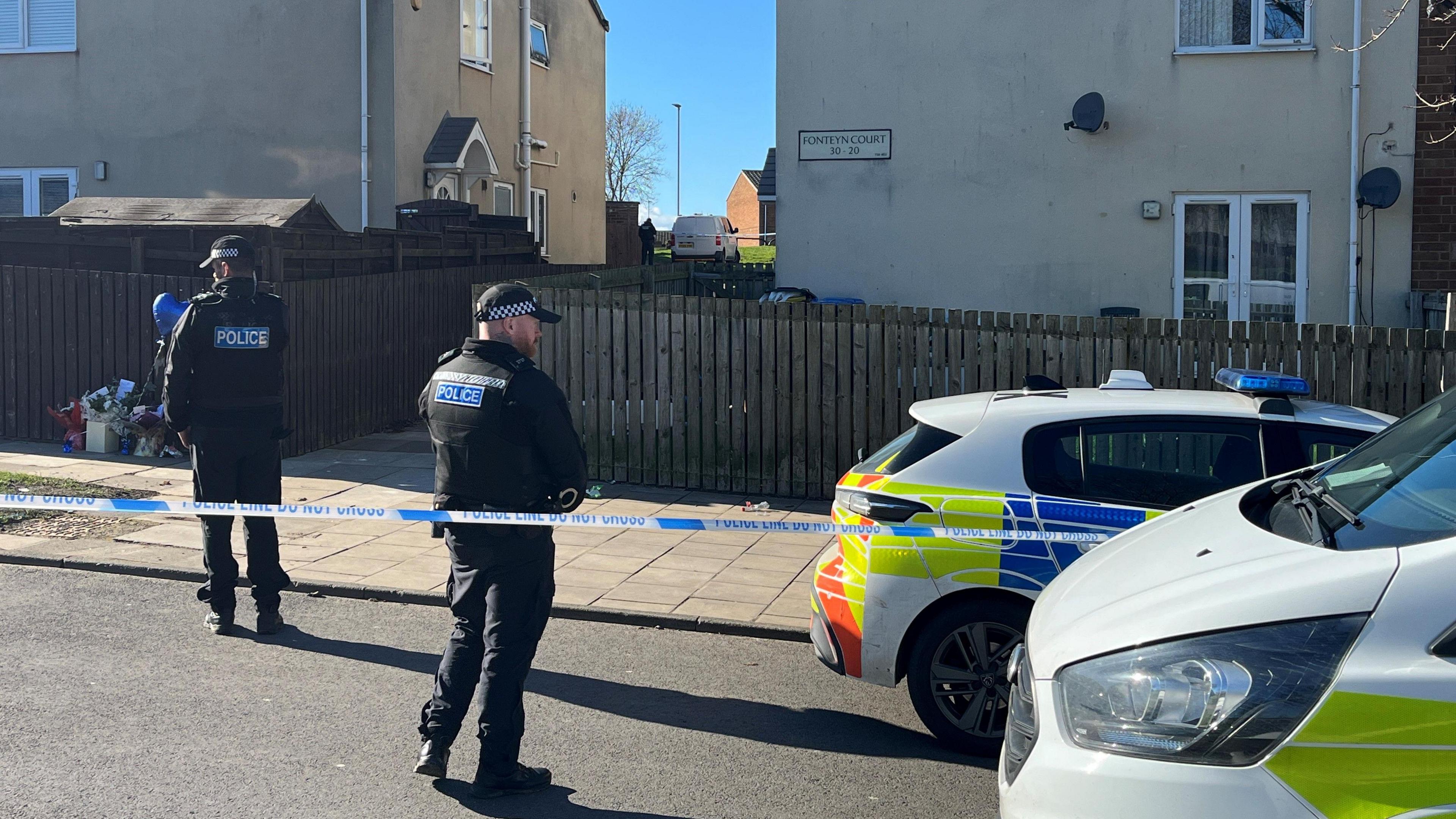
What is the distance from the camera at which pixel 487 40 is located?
815 inches

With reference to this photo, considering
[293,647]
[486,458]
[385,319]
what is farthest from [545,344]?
[486,458]

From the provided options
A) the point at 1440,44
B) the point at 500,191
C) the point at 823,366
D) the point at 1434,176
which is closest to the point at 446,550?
the point at 823,366

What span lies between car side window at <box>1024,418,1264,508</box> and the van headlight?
2.42 m

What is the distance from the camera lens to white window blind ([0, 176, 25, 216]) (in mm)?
18906

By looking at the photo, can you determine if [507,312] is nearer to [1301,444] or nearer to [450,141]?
[1301,444]

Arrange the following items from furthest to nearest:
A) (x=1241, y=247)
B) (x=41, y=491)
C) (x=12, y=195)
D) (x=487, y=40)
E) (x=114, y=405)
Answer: (x=487, y=40) < (x=12, y=195) < (x=1241, y=247) < (x=114, y=405) < (x=41, y=491)

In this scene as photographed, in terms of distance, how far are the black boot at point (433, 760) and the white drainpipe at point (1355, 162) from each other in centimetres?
1067

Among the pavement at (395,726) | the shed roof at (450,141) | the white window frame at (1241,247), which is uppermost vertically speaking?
the shed roof at (450,141)

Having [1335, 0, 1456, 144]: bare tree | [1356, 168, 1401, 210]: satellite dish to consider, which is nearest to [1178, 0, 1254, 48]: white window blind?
[1335, 0, 1456, 144]: bare tree

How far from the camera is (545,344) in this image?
11.1 meters

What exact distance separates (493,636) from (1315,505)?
285cm

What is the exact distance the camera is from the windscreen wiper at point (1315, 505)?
296cm

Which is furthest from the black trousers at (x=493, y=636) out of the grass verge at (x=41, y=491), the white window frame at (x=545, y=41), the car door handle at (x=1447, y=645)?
the white window frame at (x=545, y=41)

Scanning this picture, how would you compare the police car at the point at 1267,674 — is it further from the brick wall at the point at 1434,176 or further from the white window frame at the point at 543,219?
the white window frame at the point at 543,219
